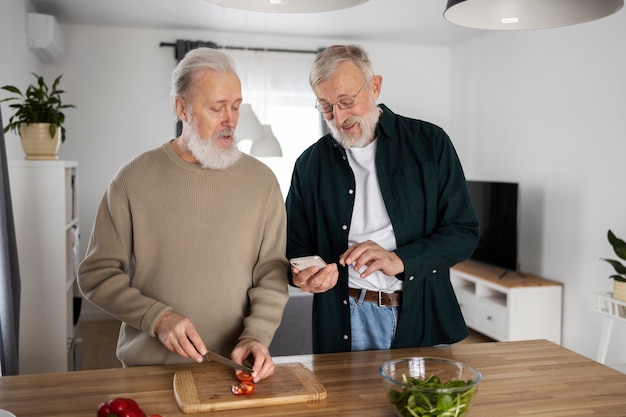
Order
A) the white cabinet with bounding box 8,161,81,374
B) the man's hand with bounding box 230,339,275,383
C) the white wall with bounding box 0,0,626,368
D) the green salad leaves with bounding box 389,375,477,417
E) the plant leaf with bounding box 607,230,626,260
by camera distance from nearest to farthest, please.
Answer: the green salad leaves with bounding box 389,375,477,417, the man's hand with bounding box 230,339,275,383, the white cabinet with bounding box 8,161,81,374, the plant leaf with bounding box 607,230,626,260, the white wall with bounding box 0,0,626,368

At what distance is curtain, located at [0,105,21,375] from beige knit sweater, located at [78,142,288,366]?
132cm

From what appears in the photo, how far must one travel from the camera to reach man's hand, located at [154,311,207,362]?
149 centimetres

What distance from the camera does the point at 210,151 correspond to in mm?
1744

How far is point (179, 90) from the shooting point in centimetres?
178

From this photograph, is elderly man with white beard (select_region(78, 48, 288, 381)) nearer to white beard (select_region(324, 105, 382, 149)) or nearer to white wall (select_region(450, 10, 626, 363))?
white beard (select_region(324, 105, 382, 149))

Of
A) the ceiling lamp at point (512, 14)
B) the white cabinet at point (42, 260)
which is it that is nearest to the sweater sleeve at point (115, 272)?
the ceiling lamp at point (512, 14)

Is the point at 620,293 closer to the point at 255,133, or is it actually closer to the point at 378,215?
the point at 378,215

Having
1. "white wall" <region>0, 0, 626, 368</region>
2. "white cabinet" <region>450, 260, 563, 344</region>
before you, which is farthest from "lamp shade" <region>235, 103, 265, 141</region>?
"white cabinet" <region>450, 260, 563, 344</region>

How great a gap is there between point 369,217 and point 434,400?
0.95 m

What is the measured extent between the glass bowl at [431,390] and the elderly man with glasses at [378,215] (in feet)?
1.80

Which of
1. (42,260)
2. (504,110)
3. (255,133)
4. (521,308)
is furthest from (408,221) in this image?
(504,110)

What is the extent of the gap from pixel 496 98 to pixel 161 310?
5076 millimetres

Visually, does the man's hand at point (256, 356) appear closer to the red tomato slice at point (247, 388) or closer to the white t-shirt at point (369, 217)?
the red tomato slice at point (247, 388)

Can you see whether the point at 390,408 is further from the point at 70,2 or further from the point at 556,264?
the point at 70,2
